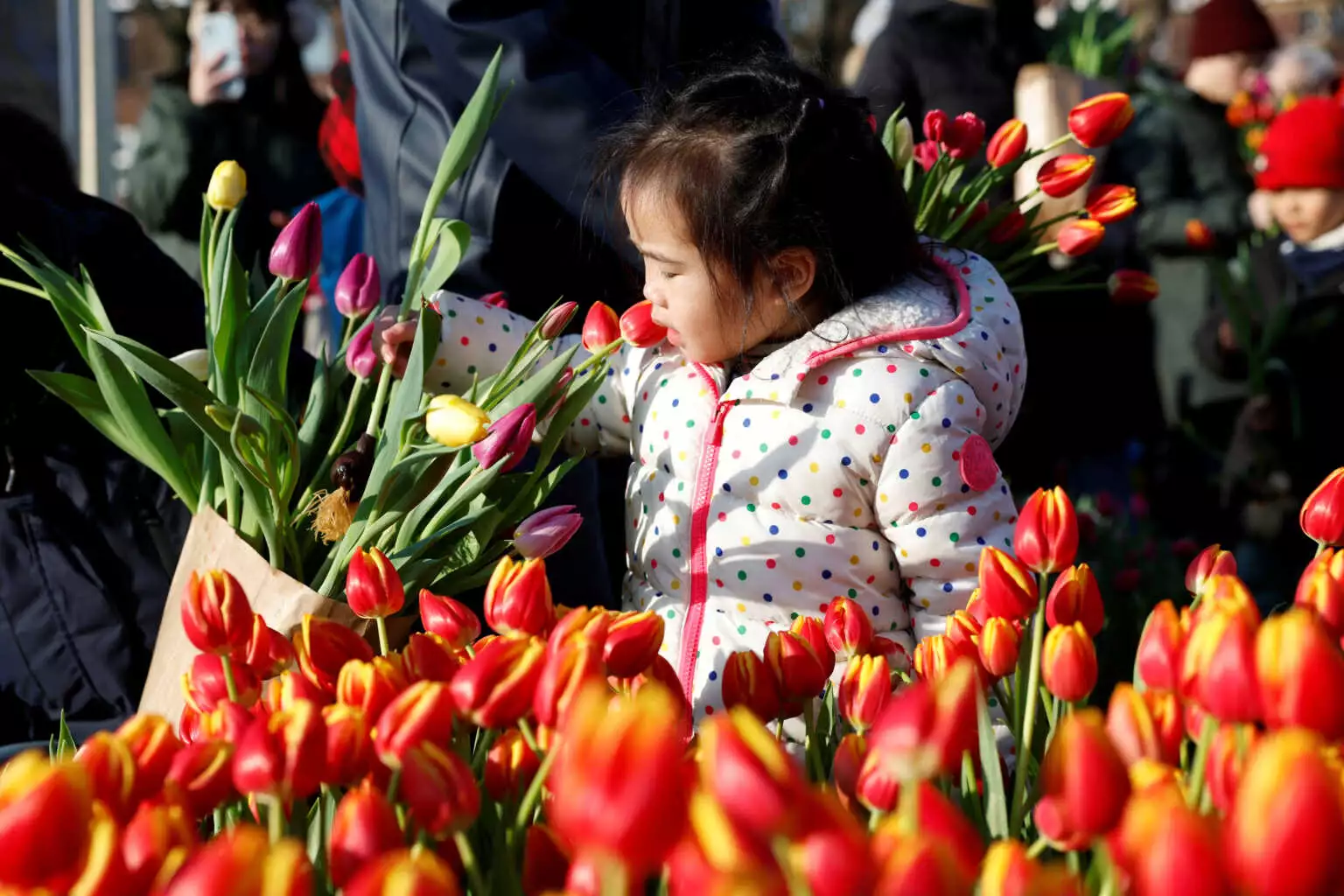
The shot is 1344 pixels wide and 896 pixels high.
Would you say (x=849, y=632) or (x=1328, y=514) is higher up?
(x=1328, y=514)

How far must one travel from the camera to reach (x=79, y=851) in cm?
57

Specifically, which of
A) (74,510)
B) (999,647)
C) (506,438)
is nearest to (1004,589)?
(999,647)

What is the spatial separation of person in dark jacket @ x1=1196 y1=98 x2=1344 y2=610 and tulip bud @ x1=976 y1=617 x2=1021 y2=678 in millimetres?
2640

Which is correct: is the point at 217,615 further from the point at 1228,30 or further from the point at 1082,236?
the point at 1228,30

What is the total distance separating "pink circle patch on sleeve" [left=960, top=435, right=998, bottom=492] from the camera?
132 cm

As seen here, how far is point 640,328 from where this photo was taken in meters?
1.28

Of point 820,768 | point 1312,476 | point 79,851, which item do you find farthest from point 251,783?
point 1312,476

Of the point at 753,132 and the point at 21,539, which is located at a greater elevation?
the point at 753,132

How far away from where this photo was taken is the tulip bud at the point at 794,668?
2.87ft

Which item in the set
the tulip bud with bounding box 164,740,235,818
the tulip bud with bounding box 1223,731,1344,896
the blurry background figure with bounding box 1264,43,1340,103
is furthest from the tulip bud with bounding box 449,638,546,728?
the blurry background figure with bounding box 1264,43,1340,103

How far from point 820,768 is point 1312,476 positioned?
2875 millimetres

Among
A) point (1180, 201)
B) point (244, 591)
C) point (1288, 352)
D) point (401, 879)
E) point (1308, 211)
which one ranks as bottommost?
point (1288, 352)

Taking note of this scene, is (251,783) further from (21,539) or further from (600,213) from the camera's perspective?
(21,539)

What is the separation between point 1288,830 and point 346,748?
39cm
